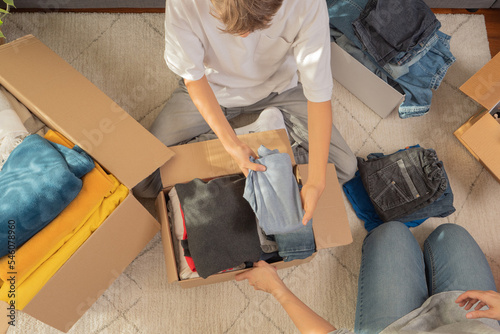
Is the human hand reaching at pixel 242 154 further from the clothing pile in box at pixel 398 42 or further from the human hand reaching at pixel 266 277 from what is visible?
the clothing pile in box at pixel 398 42

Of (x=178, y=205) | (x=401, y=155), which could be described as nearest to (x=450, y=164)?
(x=401, y=155)

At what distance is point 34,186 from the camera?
888mm

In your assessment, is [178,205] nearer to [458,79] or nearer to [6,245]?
[6,245]

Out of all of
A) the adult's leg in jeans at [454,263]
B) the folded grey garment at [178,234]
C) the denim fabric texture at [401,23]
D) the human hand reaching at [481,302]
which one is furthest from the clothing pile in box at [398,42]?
the folded grey garment at [178,234]

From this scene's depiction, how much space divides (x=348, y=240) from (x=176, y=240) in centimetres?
47

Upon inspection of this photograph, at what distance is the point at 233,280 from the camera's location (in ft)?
4.19

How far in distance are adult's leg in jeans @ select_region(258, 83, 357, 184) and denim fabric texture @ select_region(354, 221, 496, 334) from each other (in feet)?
0.76

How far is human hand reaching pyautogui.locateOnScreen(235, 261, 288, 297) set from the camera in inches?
43.4

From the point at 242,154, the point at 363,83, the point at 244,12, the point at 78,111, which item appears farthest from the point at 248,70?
the point at 363,83

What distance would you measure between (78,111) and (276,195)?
547mm

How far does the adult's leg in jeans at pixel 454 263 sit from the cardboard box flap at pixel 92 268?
2.75 feet

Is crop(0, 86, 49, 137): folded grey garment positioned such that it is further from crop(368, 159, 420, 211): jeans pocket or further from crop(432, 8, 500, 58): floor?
crop(432, 8, 500, 58): floor

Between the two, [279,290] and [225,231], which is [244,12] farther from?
[279,290]

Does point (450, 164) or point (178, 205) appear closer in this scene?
point (178, 205)
